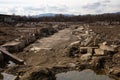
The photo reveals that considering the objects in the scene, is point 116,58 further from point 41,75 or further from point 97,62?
point 41,75

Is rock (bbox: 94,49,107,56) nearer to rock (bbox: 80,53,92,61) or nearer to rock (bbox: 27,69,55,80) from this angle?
rock (bbox: 80,53,92,61)

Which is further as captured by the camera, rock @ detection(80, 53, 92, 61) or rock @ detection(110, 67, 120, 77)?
rock @ detection(80, 53, 92, 61)

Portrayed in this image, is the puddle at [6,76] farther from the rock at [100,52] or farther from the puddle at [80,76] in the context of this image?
the rock at [100,52]

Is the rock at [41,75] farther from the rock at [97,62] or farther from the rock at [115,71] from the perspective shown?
the rock at [97,62]

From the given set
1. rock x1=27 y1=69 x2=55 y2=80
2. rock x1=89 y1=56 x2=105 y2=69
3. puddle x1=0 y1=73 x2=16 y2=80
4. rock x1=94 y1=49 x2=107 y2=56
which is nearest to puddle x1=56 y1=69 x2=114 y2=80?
rock x1=89 y1=56 x2=105 y2=69

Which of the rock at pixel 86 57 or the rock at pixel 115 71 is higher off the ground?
the rock at pixel 86 57

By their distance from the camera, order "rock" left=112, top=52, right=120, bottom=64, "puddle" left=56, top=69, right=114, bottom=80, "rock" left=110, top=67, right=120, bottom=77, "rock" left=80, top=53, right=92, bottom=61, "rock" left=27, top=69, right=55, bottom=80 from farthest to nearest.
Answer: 1. "rock" left=80, top=53, right=92, bottom=61
2. "rock" left=112, top=52, right=120, bottom=64
3. "rock" left=110, top=67, right=120, bottom=77
4. "puddle" left=56, top=69, right=114, bottom=80
5. "rock" left=27, top=69, right=55, bottom=80

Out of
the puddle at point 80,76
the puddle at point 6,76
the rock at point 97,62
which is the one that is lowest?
the puddle at point 80,76

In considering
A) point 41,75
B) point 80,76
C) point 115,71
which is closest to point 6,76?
point 41,75

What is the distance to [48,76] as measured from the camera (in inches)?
580

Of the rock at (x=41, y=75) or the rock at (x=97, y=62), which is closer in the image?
the rock at (x=41, y=75)

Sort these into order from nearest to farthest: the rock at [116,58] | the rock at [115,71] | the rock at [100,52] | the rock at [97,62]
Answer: the rock at [115,71] → the rock at [97,62] → the rock at [116,58] → the rock at [100,52]

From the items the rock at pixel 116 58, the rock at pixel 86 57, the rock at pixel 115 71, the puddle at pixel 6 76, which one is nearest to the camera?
the puddle at pixel 6 76

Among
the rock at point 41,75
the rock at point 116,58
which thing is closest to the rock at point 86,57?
the rock at point 116,58
